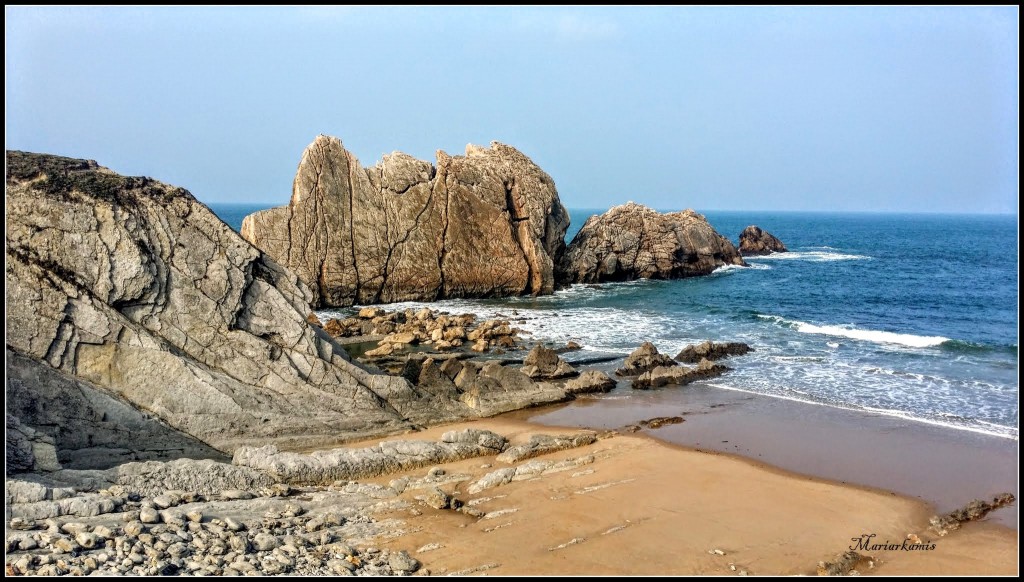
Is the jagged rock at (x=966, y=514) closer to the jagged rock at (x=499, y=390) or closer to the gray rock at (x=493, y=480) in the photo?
the gray rock at (x=493, y=480)

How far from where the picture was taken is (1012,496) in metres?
16.7

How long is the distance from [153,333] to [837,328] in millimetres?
32163

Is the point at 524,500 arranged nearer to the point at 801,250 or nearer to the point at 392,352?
the point at 392,352

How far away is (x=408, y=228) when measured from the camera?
146 feet

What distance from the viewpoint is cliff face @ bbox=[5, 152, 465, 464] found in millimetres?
16156

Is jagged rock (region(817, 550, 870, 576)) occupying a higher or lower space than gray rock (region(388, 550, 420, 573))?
lower

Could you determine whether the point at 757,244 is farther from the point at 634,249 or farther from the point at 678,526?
the point at 678,526

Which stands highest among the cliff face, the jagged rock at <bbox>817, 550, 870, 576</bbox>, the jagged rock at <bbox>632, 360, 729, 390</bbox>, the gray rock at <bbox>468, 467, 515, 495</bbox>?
the cliff face

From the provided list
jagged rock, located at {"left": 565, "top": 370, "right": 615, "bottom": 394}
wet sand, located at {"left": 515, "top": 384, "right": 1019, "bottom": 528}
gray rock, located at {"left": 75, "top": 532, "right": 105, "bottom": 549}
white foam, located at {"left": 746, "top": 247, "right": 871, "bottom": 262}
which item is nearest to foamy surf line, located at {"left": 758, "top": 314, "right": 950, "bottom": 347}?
wet sand, located at {"left": 515, "top": 384, "right": 1019, "bottom": 528}

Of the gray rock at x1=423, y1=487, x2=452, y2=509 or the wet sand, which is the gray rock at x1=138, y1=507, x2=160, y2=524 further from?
the wet sand

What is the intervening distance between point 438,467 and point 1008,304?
44.6m

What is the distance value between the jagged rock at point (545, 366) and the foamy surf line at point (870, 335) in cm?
1566

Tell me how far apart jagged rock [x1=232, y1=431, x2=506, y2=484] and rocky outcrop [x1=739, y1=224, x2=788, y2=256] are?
70768 millimetres

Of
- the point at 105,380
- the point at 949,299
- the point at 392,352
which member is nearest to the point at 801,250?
the point at 949,299
